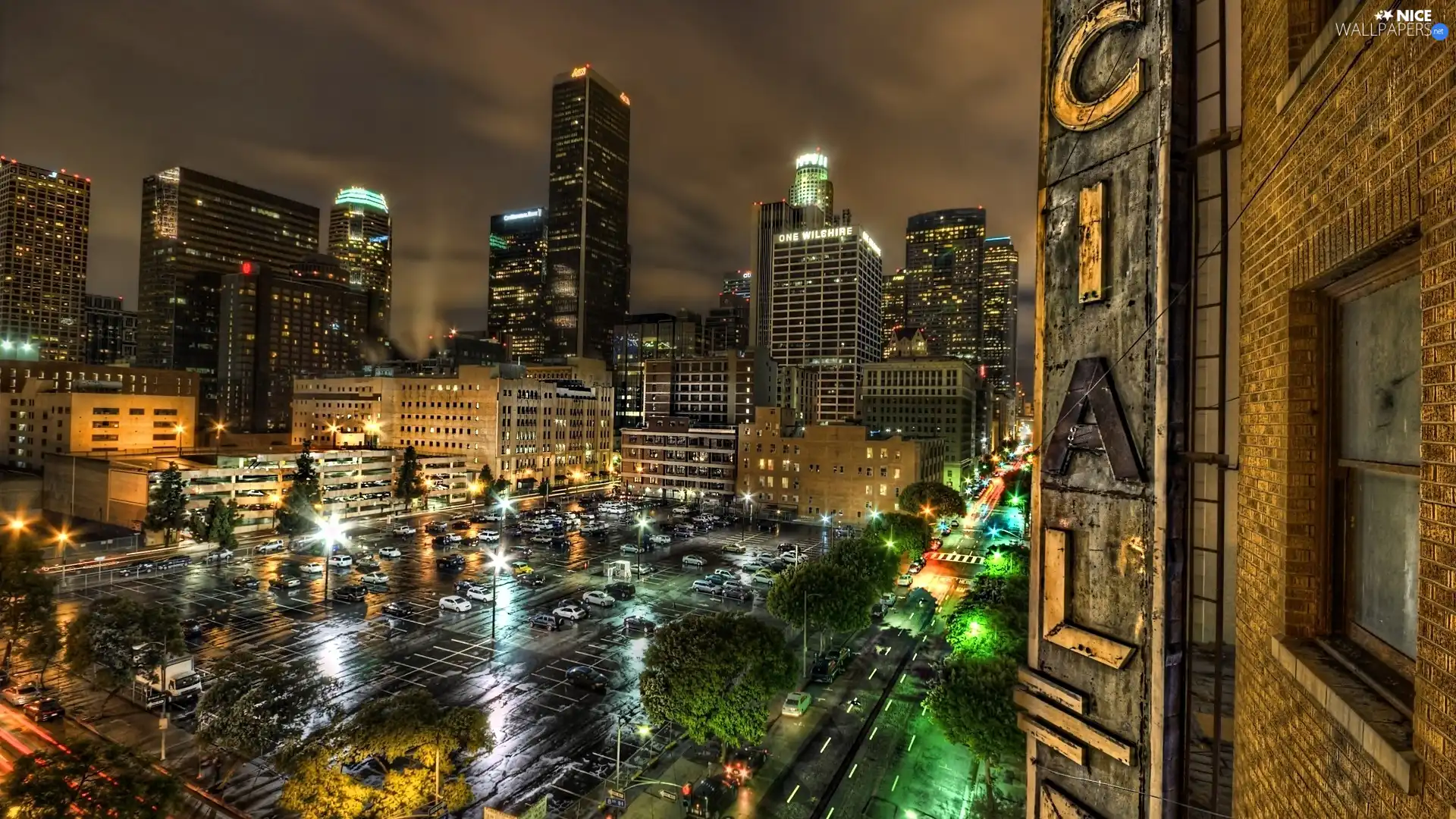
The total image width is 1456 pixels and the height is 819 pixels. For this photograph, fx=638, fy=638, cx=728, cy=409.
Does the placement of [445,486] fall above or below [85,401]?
below

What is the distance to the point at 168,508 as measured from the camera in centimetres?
6241

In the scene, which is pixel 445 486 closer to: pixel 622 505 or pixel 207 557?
pixel 622 505

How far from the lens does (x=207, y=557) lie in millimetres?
60281

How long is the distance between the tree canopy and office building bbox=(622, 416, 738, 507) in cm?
5842

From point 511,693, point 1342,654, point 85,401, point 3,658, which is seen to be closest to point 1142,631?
point 1342,654

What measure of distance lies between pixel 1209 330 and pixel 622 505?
88455 millimetres

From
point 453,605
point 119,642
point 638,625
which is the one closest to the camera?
point 119,642

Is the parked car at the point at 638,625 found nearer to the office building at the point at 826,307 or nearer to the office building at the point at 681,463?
the office building at the point at 681,463

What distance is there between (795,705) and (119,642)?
30841mm

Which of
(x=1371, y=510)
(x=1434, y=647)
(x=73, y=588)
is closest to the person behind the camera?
(x=1434, y=647)

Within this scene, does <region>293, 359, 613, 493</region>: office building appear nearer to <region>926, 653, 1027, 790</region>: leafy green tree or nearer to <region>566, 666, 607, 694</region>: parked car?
<region>566, 666, 607, 694</region>: parked car

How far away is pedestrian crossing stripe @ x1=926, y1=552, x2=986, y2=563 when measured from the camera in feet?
212

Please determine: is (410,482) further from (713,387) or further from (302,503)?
(713,387)

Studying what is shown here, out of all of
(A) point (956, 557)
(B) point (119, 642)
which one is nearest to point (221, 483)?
(B) point (119, 642)
